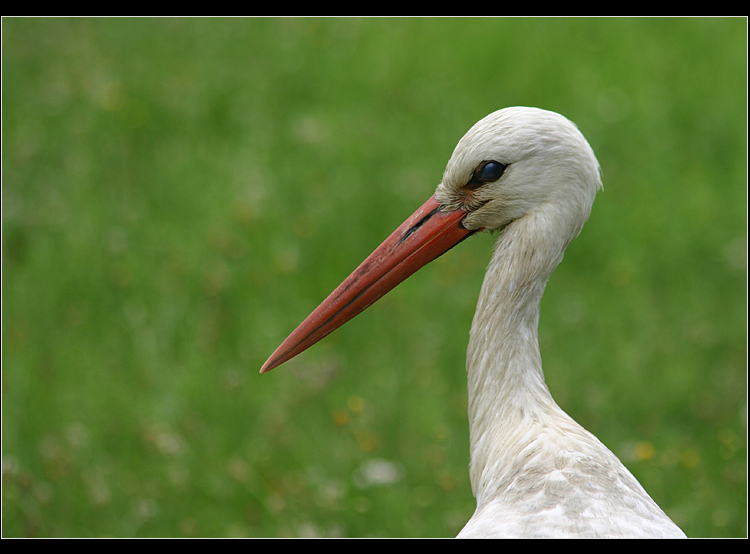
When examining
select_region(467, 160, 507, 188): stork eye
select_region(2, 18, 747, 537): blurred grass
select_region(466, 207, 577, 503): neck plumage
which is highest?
select_region(467, 160, 507, 188): stork eye

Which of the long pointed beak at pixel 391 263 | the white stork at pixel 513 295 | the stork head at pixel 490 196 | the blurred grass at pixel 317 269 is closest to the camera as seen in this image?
the white stork at pixel 513 295

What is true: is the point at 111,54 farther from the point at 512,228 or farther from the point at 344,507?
the point at 512,228

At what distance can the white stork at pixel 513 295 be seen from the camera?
2.21 m

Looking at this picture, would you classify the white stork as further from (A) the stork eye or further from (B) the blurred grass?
(B) the blurred grass

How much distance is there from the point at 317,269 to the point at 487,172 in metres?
2.96

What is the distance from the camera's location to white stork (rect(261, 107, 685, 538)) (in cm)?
221

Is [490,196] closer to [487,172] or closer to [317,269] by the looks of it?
[487,172]

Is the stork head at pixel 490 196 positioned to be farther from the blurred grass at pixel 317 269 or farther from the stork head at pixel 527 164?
the blurred grass at pixel 317 269

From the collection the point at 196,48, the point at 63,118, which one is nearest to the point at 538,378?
the point at 63,118

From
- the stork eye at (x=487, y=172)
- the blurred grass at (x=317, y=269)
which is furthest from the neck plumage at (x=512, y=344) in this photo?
the blurred grass at (x=317, y=269)

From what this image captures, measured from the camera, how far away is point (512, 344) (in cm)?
240

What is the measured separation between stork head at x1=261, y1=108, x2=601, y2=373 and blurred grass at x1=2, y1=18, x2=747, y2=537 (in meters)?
1.22

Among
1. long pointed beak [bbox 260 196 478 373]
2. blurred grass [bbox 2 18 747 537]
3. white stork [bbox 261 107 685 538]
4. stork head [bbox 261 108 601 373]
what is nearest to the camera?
white stork [bbox 261 107 685 538]

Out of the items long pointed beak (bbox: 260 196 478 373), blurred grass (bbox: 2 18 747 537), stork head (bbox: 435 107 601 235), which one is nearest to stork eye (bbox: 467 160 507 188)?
stork head (bbox: 435 107 601 235)
